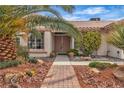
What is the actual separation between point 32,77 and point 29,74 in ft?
0.71

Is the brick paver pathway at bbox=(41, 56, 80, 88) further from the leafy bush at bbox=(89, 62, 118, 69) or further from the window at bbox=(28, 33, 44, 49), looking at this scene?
the window at bbox=(28, 33, 44, 49)

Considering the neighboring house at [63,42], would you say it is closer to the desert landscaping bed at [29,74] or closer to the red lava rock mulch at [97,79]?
the desert landscaping bed at [29,74]

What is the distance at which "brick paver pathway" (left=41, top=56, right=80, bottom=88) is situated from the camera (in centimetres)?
1352

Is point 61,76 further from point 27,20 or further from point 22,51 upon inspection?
point 27,20

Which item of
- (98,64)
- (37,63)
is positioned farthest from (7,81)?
(98,64)

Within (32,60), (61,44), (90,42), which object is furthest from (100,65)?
(32,60)

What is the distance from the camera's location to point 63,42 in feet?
51.6

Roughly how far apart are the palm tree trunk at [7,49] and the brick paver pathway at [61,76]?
1635mm

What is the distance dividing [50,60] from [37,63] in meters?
0.69

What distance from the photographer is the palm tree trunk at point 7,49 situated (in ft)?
48.4

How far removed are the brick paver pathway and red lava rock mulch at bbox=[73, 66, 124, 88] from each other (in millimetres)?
263

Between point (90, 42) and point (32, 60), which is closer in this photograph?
point (32, 60)
